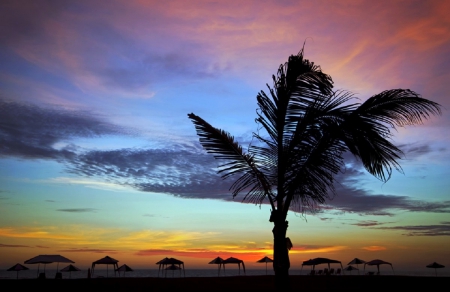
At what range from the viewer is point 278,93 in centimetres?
891

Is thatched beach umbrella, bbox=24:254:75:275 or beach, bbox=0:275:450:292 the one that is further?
thatched beach umbrella, bbox=24:254:75:275

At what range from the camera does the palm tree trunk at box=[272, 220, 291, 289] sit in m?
8.09

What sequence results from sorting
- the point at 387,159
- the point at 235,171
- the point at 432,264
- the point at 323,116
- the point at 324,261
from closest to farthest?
the point at 387,159 → the point at 323,116 → the point at 235,171 → the point at 324,261 → the point at 432,264

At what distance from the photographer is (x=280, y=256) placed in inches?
324

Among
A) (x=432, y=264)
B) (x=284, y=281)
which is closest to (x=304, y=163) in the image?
(x=284, y=281)

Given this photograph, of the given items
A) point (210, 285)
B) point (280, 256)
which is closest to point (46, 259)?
point (210, 285)

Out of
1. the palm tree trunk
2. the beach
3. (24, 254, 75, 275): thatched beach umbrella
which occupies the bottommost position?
the beach

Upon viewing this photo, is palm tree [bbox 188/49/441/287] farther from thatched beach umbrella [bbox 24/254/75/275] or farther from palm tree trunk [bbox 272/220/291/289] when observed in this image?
thatched beach umbrella [bbox 24/254/75/275]

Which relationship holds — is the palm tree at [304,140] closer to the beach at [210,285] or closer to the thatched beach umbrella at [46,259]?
the beach at [210,285]

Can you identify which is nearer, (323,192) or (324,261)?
(323,192)

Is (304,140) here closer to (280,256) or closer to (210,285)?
(280,256)

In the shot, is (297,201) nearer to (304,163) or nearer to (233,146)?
(304,163)

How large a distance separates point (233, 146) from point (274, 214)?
1705 mm

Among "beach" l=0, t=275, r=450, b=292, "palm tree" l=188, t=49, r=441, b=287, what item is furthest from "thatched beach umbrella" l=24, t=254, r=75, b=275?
"palm tree" l=188, t=49, r=441, b=287
